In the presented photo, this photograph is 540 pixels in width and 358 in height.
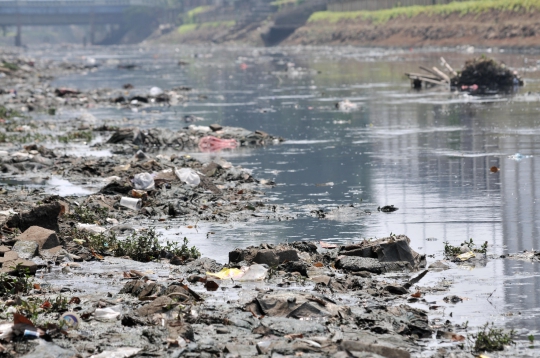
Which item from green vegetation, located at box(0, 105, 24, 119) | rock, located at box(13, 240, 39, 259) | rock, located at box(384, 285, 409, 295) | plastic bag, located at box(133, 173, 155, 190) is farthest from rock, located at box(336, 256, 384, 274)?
green vegetation, located at box(0, 105, 24, 119)

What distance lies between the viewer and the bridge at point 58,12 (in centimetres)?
16425

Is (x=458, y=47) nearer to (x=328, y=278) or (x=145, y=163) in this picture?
(x=145, y=163)

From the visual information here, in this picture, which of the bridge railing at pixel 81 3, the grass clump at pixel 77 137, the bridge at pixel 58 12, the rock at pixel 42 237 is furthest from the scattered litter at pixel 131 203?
the bridge railing at pixel 81 3

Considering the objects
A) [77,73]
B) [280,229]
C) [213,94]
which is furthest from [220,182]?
[77,73]

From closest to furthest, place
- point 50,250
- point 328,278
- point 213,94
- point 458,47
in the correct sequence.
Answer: point 328,278 → point 50,250 → point 213,94 → point 458,47

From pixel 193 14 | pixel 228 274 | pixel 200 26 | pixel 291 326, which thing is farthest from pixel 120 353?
pixel 193 14

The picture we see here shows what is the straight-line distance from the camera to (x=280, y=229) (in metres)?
10.8

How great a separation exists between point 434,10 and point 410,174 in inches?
2813

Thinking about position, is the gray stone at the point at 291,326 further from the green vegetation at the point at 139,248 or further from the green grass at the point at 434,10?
the green grass at the point at 434,10

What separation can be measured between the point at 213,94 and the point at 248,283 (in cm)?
2621

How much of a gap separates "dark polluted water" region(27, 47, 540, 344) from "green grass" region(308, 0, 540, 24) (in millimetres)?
34085

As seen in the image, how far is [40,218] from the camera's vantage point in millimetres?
10023

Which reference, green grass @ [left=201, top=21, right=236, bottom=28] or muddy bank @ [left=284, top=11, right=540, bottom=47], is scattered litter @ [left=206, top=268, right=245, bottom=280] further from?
green grass @ [left=201, top=21, right=236, bottom=28]

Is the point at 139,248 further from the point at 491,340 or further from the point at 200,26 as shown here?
the point at 200,26
